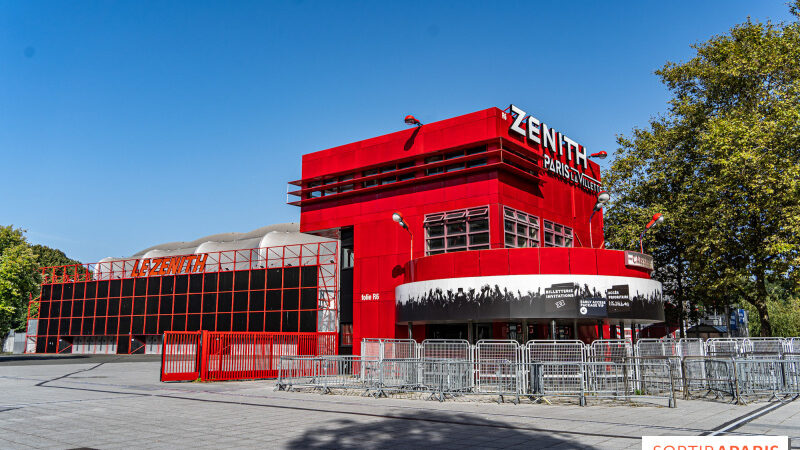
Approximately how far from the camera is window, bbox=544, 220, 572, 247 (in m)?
29.2

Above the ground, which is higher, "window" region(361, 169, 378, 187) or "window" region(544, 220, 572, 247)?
"window" region(361, 169, 378, 187)

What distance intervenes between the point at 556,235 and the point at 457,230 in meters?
6.17

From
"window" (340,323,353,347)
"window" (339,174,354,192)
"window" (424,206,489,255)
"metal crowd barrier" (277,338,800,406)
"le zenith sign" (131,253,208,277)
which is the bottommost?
"metal crowd barrier" (277,338,800,406)

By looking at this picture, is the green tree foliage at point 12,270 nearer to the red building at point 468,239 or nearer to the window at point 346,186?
the red building at point 468,239

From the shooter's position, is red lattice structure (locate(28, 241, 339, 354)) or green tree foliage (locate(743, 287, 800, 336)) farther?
green tree foliage (locate(743, 287, 800, 336))

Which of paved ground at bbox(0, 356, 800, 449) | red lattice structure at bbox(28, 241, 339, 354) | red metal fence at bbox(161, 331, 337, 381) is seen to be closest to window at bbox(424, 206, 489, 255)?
red metal fence at bbox(161, 331, 337, 381)

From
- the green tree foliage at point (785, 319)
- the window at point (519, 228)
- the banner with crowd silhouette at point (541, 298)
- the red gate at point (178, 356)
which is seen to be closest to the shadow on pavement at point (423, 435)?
the banner with crowd silhouette at point (541, 298)

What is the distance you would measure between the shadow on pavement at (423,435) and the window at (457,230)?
13.3 m

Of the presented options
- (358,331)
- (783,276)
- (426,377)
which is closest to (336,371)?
(426,377)

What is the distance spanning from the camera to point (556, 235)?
1174 inches

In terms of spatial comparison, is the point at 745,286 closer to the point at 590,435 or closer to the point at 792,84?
the point at 792,84

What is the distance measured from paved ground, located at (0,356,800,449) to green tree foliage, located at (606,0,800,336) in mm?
19811

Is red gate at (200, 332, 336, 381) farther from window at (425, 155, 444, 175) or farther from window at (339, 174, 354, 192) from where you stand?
window at (425, 155, 444, 175)

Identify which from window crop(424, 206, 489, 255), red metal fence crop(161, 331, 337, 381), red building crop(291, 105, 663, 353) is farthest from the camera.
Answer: window crop(424, 206, 489, 255)
